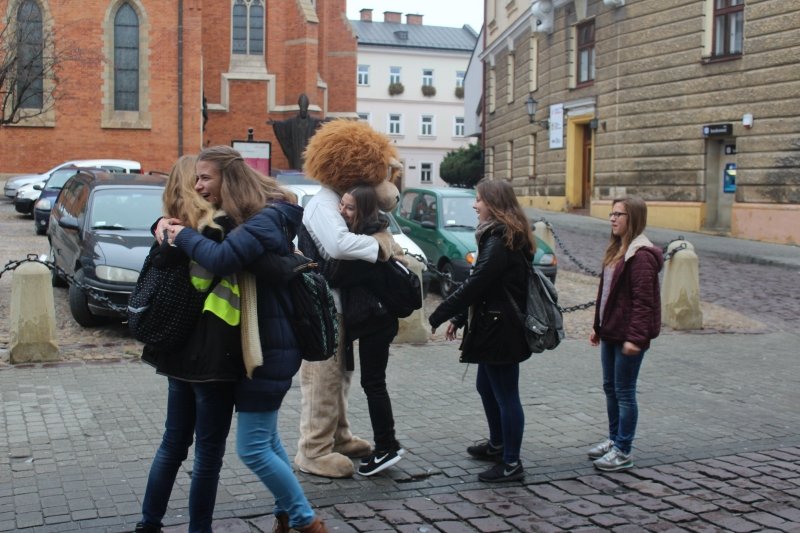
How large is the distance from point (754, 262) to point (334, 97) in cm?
3080

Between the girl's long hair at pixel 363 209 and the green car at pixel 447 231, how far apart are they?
7.35 metres

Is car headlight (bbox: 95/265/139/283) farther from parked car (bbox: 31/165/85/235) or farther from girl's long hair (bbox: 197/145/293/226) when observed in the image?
parked car (bbox: 31/165/85/235)

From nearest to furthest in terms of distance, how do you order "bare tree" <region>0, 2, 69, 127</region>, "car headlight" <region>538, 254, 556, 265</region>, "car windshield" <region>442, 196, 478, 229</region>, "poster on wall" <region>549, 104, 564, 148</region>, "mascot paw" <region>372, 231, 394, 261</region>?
"mascot paw" <region>372, 231, 394, 261</region>, "car headlight" <region>538, 254, 556, 265</region>, "car windshield" <region>442, 196, 478, 229</region>, "bare tree" <region>0, 2, 69, 127</region>, "poster on wall" <region>549, 104, 564, 148</region>

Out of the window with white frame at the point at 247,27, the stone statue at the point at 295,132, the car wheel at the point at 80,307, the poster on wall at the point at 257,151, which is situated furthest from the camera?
the window with white frame at the point at 247,27

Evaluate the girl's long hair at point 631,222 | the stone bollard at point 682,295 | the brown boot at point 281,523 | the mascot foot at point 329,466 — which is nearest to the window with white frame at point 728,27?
the stone bollard at point 682,295

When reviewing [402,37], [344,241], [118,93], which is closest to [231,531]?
[344,241]

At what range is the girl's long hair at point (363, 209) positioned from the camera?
16.8 ft

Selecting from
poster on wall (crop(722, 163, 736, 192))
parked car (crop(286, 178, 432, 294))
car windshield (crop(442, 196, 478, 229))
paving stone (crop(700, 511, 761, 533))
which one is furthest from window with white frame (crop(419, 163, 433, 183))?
paving stone (crop(700, 511, 761, 533))

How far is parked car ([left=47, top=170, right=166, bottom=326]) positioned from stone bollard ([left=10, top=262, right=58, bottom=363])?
21.8 inches

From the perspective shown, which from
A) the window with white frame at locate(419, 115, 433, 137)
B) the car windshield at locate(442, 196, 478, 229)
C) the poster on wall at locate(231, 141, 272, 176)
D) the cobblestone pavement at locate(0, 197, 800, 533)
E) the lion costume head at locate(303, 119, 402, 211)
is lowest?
the cobblestone pavement at locate(0, 197, 800, 533)

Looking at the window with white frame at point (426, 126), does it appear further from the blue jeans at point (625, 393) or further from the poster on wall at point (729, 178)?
the blue jeans at point (625, 393)

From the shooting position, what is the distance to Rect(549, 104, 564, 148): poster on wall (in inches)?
1255

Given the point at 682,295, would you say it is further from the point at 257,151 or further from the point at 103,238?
the point at 257,151

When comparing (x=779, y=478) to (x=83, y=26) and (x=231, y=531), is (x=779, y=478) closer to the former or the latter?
(x=231, y=531)
